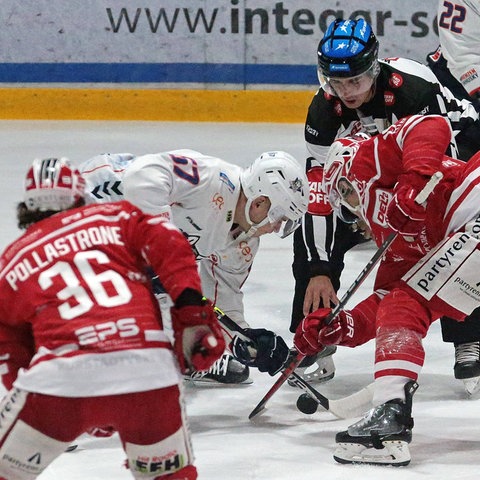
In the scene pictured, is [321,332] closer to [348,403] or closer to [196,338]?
[348,403]

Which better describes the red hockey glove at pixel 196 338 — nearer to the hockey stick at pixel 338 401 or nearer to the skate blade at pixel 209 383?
the hockey stick at pixel 338 401

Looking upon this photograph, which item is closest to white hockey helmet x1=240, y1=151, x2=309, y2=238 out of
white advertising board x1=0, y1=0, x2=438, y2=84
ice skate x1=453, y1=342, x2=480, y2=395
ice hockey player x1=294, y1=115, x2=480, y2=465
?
ice hockey player x1=294, y1=115, x2=480, y2=465

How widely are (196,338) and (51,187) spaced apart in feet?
1.37

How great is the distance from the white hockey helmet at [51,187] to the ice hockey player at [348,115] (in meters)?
1.57

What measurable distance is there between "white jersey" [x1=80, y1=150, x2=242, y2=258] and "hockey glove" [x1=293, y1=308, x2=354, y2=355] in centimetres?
46

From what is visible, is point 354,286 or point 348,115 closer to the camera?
point 354,286

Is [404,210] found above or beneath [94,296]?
beneath

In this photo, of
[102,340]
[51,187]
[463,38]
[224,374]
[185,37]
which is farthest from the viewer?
[185,37]

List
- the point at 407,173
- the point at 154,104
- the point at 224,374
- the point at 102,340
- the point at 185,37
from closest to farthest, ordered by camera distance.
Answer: the point at 102,340 → the point at 407,173 → the point at 224,374 → the point at 185,37 → the point at 154,104

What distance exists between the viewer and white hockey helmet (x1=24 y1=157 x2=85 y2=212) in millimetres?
Answer: 2582

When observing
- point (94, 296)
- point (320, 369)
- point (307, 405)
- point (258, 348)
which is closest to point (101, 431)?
point (94, 296)

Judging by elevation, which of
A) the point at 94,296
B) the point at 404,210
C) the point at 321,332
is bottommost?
the point at 321,332

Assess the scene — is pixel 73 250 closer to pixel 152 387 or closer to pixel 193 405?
pixel 152 387

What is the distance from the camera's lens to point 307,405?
3.77 m
